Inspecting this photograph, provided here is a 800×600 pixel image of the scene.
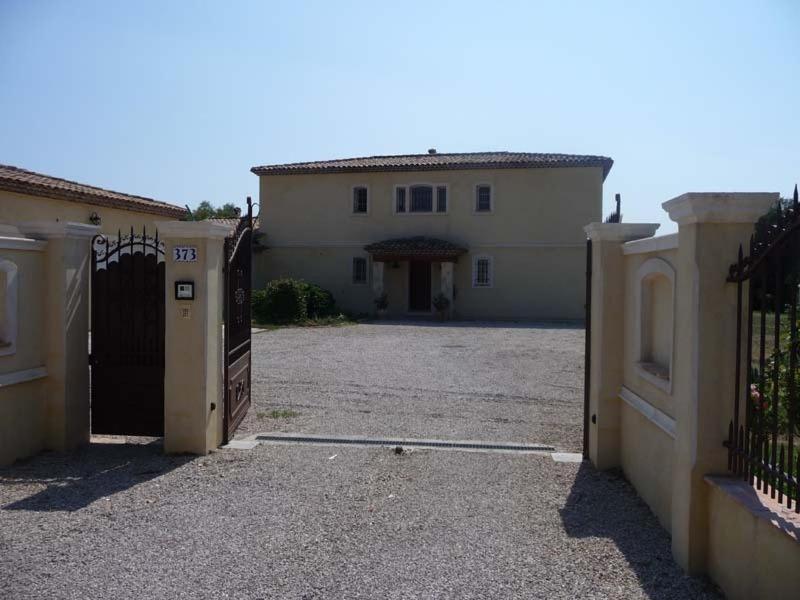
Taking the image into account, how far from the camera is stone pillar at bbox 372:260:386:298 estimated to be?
28359mm

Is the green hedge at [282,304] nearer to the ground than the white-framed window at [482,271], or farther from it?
nearer to the ground

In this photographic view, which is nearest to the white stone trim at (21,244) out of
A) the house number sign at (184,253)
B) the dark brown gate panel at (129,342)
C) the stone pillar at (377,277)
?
the dark brown gate panel at (129,342)

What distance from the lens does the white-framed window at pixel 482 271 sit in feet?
92.8

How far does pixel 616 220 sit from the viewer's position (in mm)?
6855

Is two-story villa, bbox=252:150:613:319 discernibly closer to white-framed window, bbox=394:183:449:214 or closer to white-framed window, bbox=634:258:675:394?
white-framed window, bbox=394:183:449:214

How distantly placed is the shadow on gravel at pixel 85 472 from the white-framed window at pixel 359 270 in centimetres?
2244

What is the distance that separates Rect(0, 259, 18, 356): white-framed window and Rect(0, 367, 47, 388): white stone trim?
0.21 metres

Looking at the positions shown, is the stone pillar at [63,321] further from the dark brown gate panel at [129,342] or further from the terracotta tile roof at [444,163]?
the terracotta tile roof at [444,163]

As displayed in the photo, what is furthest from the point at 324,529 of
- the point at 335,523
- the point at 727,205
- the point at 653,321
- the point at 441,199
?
the point at 441,199

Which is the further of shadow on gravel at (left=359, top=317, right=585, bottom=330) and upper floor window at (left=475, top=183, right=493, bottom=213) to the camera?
upper floor window at (left=475, top=183, right=493, bottom=213)

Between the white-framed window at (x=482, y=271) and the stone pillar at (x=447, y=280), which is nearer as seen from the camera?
the stone pillar at (x=447, y=280)

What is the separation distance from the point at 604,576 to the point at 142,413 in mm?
4966

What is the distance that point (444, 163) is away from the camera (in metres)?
28.1

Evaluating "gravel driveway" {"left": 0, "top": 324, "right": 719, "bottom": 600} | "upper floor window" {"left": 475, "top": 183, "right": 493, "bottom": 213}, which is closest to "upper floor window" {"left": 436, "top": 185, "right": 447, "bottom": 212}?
"upper floor window" {"left": 475, "top": 183, "right": 493, "bottom": 213}
